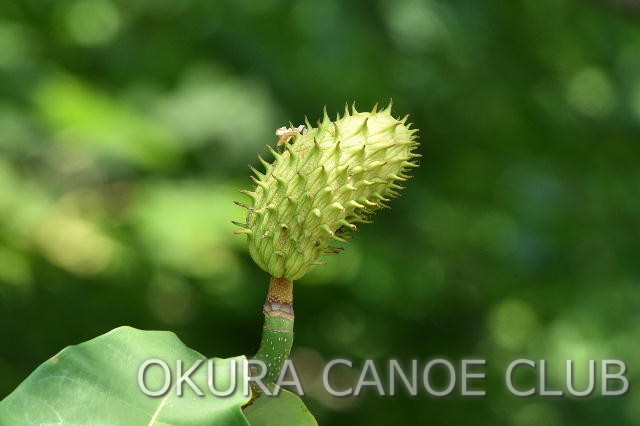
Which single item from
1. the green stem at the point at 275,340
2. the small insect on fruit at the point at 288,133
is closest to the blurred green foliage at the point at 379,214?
the small insect on fruit at the point at 288,133

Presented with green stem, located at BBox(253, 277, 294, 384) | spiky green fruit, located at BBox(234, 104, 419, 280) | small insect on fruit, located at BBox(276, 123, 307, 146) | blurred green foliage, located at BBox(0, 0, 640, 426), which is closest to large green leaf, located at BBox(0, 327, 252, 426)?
green stem, located at BBox(253, 277, 294, 384)

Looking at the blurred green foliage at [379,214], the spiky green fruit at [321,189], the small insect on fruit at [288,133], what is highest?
the blurred green foliage at [379,214]

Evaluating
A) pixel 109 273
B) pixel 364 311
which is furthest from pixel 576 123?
pixel 109 273

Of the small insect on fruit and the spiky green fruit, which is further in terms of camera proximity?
the small insect on fruit

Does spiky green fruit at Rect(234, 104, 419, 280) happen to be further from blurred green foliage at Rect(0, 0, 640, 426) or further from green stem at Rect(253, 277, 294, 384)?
blurred green foliage at Rect(0, 0, 640, 426)

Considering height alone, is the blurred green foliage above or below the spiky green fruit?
above

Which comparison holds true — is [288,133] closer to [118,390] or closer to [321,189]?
[321,189]

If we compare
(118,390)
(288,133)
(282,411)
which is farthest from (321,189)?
(118,390)

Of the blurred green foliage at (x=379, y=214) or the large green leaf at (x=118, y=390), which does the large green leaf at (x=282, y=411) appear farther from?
the blurred green foliage at (x=379, y=214)
